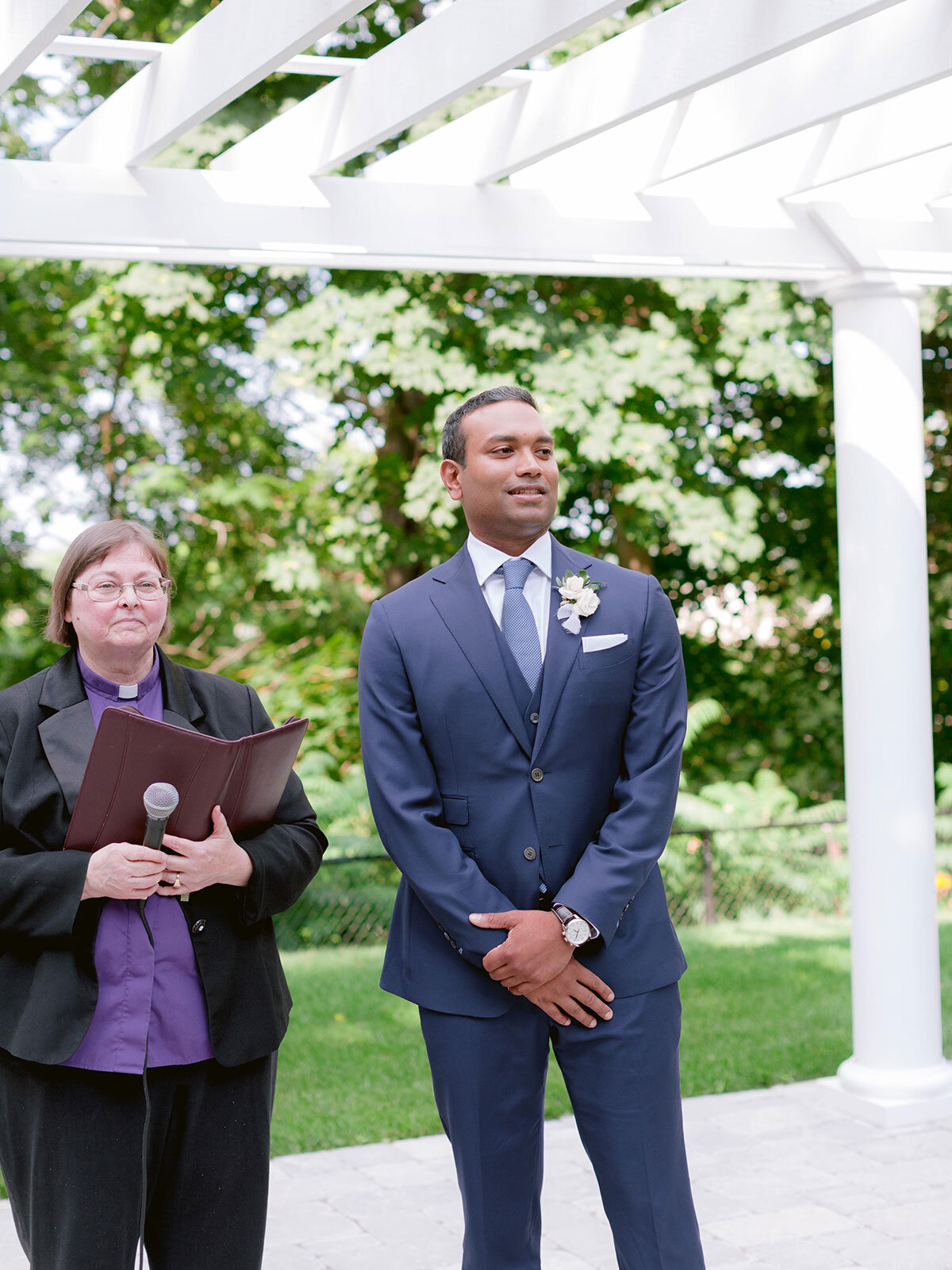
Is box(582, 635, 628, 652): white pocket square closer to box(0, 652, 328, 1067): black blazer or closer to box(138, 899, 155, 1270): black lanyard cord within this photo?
box(0, 652, 328, 1067): black blazer

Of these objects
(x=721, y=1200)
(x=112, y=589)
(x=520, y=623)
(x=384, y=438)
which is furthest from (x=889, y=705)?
(x=384, y=438)

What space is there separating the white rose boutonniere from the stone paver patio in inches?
A: 82.3

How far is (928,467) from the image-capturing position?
1245cm

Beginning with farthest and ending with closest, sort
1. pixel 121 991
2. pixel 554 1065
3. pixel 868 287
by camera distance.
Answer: pixel 554 1065 → pixel 868 287 → pixel 121 991

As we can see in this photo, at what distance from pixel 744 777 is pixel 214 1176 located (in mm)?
10348

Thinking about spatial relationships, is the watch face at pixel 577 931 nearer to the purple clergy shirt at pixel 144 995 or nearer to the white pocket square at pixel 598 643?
the white pocket square at pixel 598 643

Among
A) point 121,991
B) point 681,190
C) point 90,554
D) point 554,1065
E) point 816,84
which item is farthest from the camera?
point 554,1065

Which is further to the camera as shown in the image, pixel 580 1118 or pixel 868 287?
pixel 868 287

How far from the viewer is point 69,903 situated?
2.60 m

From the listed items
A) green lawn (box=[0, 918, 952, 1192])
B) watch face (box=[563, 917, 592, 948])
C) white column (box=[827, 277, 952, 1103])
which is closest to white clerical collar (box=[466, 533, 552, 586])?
watch face (box=[563, 917, 592, 948])

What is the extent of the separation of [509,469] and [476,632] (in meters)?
0.35

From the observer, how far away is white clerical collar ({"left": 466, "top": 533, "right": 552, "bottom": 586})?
305cm

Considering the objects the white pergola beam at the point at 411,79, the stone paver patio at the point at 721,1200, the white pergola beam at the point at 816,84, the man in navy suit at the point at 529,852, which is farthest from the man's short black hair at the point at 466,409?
the stone paver patio at the point at 721,1200

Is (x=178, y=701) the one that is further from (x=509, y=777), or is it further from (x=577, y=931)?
(x=577, y=931)
